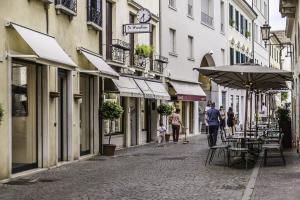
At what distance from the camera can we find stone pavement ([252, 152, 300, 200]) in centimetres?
1001

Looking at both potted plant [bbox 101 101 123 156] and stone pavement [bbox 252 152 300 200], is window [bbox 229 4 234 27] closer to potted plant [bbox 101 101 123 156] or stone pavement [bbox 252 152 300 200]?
potted plant [bbox 101 101 123 156]

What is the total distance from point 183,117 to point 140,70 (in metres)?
8.26

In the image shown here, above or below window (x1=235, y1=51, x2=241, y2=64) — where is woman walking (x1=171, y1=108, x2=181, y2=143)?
below

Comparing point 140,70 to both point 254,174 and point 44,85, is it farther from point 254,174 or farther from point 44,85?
point 254,174

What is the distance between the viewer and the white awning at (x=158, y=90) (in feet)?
80.0

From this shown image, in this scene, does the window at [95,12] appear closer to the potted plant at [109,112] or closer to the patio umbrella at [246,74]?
the potted plant at [109,112]

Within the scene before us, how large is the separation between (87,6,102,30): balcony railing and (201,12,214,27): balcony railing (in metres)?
16.6

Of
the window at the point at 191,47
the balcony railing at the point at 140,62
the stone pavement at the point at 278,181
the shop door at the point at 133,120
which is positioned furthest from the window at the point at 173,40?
the stone pavement at the point at 278,181

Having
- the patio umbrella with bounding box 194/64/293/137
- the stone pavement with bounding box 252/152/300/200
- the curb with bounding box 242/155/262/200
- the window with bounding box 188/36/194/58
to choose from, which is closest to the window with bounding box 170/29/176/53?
the window with bounding box 188/36/194/58

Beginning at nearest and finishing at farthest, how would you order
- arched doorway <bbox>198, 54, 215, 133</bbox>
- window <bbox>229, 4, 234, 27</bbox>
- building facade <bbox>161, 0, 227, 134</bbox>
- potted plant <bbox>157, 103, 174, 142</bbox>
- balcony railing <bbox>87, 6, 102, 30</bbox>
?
1. balcony railing <bbox>87, 6, 102, 30</bbox>
2. potted plant <bbox>157, 103, 174, 142</bbox>
3. building facade <bbox>161, 0, 227, 134</bbox>
4. arched doorway <bbox>198, 54, 215, 133</bbox>
5. window <bbox>229, 4, 234, 27</bbox>

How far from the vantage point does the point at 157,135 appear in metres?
26.6

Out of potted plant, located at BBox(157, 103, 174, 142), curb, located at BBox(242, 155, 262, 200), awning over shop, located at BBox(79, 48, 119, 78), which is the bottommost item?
curb, located at BBox(242, 155, 262, 200)

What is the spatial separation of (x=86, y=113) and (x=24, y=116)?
15.7ft

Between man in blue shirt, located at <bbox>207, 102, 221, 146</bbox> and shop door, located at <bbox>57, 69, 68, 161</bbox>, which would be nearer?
shop door, located at <bbox>57, 69, 68, 161</bbox>
